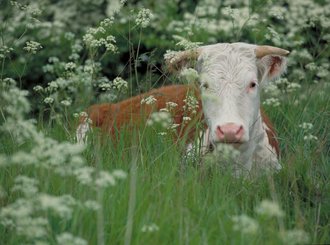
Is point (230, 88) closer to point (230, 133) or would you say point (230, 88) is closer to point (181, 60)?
point (230, 133)

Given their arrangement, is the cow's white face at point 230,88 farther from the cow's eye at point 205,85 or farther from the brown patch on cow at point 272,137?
the brown patch on cow at point 272,137

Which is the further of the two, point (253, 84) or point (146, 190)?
point (253, 84)

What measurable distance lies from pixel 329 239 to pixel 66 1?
31.3 feet

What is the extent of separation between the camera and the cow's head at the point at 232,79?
621 cm

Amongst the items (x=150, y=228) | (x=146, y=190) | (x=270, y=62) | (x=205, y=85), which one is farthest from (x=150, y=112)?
(x=150, y=228)

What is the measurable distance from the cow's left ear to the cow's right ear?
18.6 inches

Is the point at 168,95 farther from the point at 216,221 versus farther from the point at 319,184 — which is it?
the point at 216,221

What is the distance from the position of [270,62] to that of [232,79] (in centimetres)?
58

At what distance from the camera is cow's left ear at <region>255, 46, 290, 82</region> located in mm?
6961

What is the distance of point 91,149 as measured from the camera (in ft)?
20.4

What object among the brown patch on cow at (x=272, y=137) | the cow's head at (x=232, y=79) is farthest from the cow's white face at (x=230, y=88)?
the brown patch on cow at (x=272, y=137)

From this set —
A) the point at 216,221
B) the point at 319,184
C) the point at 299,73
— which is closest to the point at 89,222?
the point at 216,221

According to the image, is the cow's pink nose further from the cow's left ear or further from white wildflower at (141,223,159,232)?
white wildflower at (141,223,159,232)

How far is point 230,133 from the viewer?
239 inches
